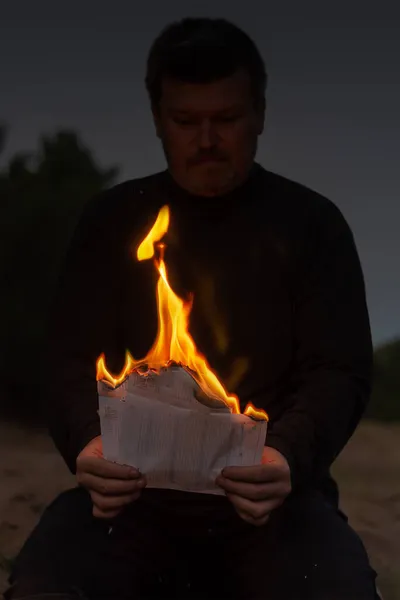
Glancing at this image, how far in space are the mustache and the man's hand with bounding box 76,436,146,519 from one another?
2.29 ft

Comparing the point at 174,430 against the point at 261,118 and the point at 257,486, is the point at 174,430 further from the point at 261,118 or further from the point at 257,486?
A: the point at 261,118

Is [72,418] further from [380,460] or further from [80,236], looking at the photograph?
[380,460]

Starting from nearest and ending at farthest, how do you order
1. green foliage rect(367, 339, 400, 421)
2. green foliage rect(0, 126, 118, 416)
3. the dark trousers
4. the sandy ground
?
1. the dark trousers
2. the sandy ground
3. green foliage rect(0, 126, 118, 416)
4. green foliage rect(367, 339, 400, 421)

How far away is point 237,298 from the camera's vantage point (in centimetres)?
192

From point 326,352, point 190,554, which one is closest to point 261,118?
point 326,352

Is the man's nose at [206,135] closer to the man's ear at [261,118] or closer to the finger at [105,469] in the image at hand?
the man's ear at [261,118]

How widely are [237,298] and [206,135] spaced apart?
37 cm

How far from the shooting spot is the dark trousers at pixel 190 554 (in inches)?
65.0

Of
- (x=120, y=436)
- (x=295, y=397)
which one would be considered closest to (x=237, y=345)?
(x=295, y=397)

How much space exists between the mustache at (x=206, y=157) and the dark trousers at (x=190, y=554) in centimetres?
72

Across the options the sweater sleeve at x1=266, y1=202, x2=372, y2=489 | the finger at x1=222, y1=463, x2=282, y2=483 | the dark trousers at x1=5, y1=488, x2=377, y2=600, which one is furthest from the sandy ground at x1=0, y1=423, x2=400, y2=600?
the finger at x1=222, y1=463, x2=282, y2=483

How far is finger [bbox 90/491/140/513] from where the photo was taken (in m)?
1.47

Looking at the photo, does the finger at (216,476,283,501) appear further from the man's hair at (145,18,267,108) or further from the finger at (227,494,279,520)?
the man's hair at (145,18,267,108)

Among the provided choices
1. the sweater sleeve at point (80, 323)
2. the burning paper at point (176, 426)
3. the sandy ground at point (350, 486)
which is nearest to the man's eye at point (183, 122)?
the sweater sleeve at point (80, 323)
